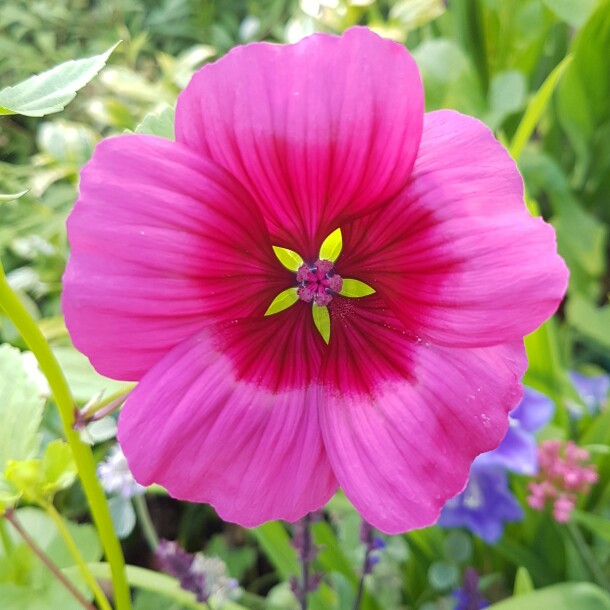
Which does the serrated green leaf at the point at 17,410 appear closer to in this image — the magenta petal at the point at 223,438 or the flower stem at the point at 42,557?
the flower stem at the point at 42,557

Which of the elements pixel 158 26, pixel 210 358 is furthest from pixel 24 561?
pixel 158 26

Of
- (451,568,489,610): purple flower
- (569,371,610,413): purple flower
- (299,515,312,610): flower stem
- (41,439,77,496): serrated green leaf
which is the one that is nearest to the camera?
(41,439,77,496): serrated green leaf

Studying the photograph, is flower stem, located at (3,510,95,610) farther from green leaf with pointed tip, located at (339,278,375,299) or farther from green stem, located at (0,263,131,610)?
green leaf with pointed tip, located at (339,278,375,299)

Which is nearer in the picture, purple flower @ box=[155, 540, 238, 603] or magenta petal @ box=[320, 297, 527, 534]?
magenta petal @ box=[320, 297, 527, 534]

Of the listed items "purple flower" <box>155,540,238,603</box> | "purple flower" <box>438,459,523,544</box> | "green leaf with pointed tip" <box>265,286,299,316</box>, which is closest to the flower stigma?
"green leaf with pointed tip" <box>265,286,299,316</box>

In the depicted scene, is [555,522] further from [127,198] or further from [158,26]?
[158,26]

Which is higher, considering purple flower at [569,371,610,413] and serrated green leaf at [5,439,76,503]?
serrated green leaf at [5,439,76,503]

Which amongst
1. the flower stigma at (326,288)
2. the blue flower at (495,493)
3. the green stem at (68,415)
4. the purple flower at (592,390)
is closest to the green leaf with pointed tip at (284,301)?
the flower stigma at (326,288)
